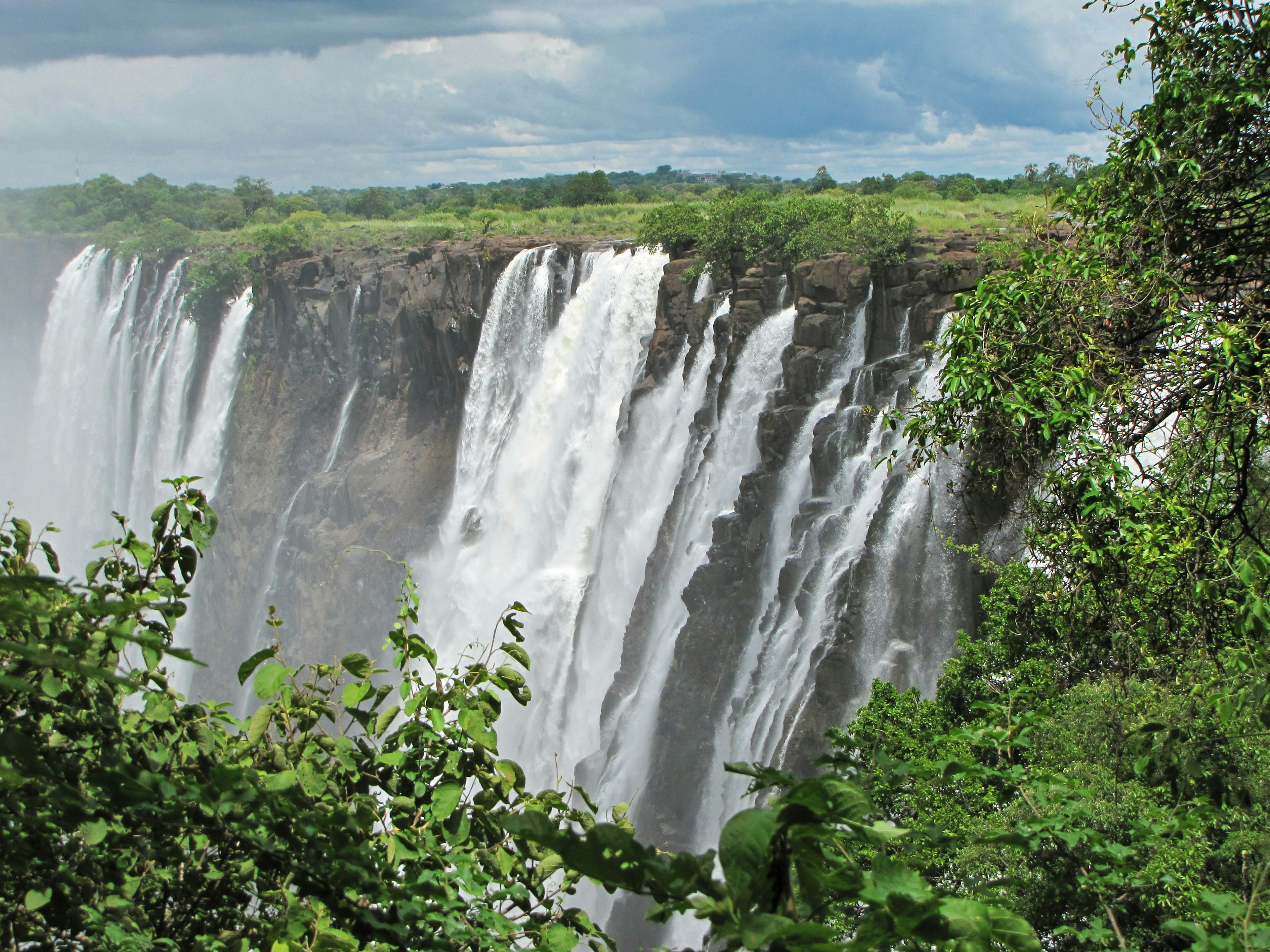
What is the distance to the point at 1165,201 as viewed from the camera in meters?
5.07

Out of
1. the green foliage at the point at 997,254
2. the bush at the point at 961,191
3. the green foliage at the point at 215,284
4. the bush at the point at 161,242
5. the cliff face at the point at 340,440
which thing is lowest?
the cliff face at the point at 340,440

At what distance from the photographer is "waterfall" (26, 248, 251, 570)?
34500mm

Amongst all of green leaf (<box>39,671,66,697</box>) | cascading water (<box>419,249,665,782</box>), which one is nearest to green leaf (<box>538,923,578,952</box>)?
green leaf (<box>39,671,66,697</box>)

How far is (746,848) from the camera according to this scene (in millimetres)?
1374

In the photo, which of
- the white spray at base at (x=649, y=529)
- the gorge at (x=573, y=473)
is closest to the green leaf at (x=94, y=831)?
the gorge at (x=573, y=473)

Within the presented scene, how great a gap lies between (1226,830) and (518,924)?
552 cm

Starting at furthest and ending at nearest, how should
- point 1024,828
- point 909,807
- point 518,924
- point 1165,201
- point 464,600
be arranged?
point 464,600
point 909,807
point 1165,201
point 1024,828
point 518,924

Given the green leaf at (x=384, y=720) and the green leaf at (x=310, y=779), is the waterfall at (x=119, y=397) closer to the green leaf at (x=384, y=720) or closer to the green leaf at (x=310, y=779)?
the green leaf at (x=384, y=720)

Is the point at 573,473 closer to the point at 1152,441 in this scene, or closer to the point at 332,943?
the point at 1152,441

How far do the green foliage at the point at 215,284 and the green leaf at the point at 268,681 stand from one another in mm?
34816

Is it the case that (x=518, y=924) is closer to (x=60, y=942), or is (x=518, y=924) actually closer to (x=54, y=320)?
(x=60, y=942)

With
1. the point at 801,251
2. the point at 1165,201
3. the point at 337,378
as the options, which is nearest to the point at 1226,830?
the point at 1165,201

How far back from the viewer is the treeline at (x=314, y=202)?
38875mm

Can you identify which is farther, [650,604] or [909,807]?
[650,604]
